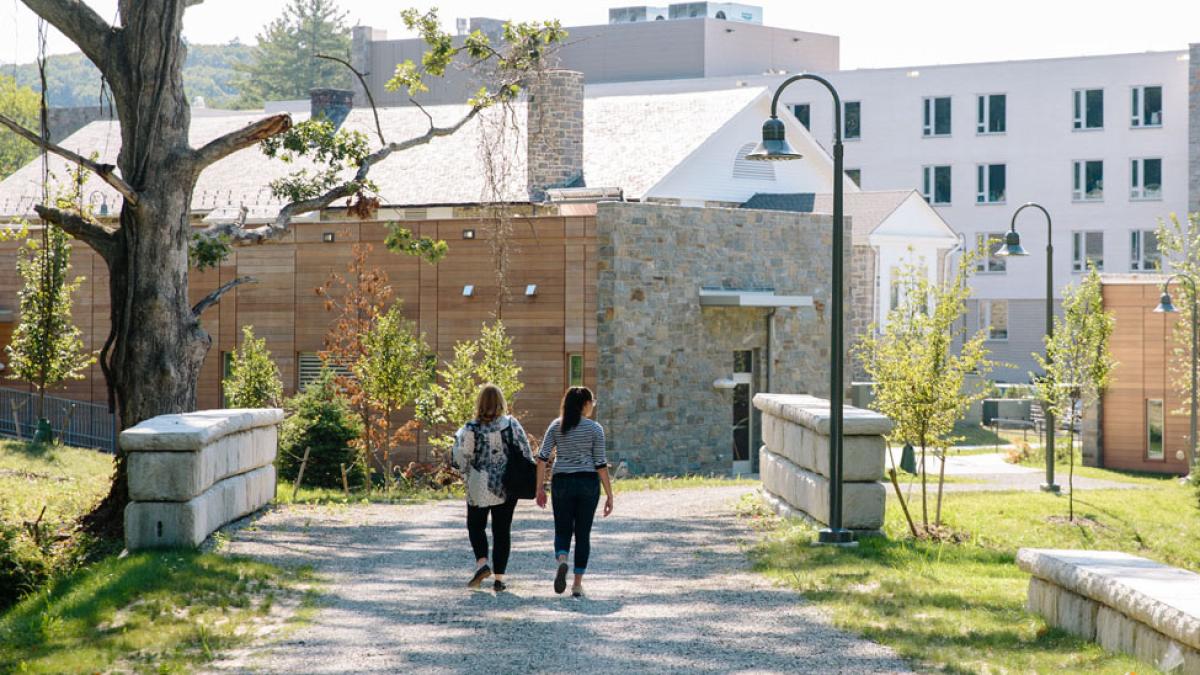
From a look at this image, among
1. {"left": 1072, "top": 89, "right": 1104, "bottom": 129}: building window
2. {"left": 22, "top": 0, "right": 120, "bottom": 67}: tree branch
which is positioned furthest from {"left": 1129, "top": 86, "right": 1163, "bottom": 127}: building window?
{"left": 22, "top": 0, "right": 120, "bottom": 67}: tree branch

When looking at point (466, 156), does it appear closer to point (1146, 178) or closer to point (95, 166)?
point (95, 166)

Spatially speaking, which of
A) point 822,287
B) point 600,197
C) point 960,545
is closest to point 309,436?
point 600,197

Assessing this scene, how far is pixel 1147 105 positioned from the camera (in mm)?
60094

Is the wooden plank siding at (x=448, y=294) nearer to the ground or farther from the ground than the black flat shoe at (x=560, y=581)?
farther from the ground

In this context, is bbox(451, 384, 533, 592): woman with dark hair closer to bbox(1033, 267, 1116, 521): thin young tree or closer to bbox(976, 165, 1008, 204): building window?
bbox(1033, 267, 1116, 521): thin young tree

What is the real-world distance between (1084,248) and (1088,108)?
18.0 feet

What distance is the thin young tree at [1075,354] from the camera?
29938 millimetres

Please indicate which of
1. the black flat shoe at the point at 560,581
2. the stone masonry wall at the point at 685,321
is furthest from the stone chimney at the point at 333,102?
the black flat shoe at the point at 560,581

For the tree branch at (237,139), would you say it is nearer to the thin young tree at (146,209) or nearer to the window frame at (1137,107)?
the thin young tree at (146,209)

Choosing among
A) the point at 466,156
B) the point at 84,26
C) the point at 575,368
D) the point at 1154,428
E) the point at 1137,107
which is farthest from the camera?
the point at 1137,107

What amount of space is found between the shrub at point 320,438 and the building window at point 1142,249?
1594 inches

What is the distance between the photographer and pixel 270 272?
34688 millimetres

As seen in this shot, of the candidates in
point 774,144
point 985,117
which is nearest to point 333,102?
point 985,117

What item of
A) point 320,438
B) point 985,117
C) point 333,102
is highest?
point 985,117
